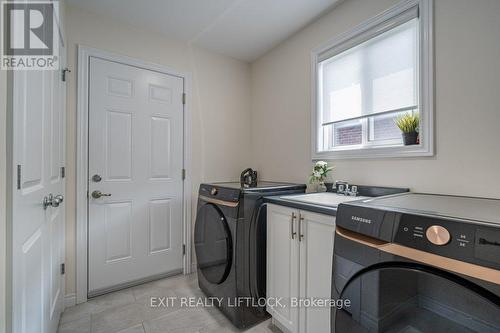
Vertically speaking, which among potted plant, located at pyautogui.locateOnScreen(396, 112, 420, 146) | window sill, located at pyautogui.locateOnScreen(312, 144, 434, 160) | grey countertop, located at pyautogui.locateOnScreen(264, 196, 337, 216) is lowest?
grey countertop, located at pyautogui.locateOnScreen(264, 196, 337, 216)

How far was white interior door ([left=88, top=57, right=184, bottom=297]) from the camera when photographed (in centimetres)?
203

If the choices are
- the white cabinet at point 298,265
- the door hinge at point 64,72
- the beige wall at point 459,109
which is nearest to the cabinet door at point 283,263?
the white cabinet at point 298,265

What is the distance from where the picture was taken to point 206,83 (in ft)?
8.61

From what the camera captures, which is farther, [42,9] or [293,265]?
[293,265]

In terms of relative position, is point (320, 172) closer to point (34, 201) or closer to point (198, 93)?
point (198, 93)

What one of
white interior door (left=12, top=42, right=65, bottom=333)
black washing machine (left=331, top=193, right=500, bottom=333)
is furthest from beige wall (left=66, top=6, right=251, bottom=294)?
black washing machine (left=331, top=193, right=500, bottom=333)

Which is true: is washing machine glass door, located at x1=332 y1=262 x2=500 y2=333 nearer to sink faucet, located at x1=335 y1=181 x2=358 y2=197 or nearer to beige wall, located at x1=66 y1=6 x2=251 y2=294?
sink faucet, located at x1=335 y1=181 x2=358 y2=197

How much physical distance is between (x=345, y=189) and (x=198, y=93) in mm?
1817

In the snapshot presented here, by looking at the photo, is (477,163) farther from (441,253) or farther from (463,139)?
(441,253)

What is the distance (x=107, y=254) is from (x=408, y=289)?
2265mm

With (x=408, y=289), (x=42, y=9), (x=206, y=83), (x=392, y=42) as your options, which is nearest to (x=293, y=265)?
(x=408, y=289)

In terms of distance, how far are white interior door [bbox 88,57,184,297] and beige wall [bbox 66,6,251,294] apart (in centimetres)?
14

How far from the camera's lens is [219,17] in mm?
2061

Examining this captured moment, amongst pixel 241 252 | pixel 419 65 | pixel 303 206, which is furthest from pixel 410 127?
pixel 241 252
